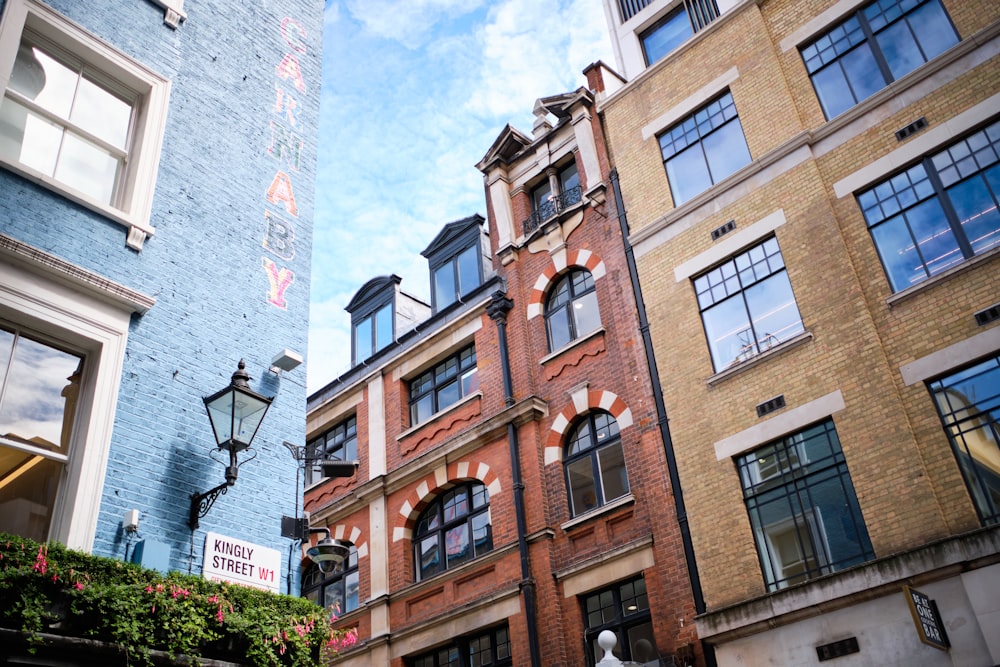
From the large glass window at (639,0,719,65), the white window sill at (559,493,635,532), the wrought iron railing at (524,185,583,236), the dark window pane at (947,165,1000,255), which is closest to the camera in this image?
the dark window pane at (947,165,1000,255)

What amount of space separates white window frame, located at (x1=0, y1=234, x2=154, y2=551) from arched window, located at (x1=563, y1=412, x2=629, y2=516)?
11073mm

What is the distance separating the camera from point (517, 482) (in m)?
19.1

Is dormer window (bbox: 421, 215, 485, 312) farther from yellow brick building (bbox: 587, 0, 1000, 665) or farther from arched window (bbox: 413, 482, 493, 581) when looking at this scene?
yellow brick building (bbox: 587, 0, 1000, 665)

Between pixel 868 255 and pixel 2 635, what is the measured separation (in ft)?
43.7

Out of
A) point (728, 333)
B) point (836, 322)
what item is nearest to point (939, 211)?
point (836, 322)

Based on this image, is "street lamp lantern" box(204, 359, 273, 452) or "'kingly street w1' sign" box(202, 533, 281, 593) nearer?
"'kingly street w1' sign" box(202, 533, 281, 593)

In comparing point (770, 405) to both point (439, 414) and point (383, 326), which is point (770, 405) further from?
point (383, 326)

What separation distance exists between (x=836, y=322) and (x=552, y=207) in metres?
8.79

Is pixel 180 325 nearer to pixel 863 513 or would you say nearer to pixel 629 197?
pixel 863 513

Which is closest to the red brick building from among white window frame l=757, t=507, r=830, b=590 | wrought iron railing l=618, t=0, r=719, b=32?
white window frame l=757, t=507, r=830, b=590

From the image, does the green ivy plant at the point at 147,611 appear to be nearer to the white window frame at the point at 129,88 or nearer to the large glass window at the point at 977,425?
the white window frame at the point at 129,88

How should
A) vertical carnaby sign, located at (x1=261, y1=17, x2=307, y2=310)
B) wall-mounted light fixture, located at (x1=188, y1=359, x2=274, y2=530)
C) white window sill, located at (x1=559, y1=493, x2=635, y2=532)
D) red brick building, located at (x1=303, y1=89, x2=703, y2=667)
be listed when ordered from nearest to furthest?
wall-mounted light fixture, located at (x1=188, y1=359, x2=274, y2=530), vertical carnaby sign, located at (x1=261, y1=17, x2=307, y2=310), red brick building, located at (x1=303, y1=89, x2=703, y2=667), white window sill, located at (x1=559, y1=493, x2=635, y2=532)

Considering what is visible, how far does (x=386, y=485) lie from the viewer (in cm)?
2209

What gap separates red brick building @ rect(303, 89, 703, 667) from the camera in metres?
16.9
